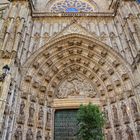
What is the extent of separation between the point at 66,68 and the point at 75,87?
1.24 metres

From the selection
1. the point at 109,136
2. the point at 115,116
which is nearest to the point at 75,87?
the point at 115,116

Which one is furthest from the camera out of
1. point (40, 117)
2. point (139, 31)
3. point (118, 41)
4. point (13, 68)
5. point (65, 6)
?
point (65, 6)

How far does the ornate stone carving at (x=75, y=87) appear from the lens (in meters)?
9.77

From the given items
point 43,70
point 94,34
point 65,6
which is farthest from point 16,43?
point 65,6

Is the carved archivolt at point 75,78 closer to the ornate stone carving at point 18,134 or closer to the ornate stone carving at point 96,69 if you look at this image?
the ornate stone carving at point 96,69

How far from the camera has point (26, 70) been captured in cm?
875

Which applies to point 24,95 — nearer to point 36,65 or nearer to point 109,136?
point 36,65

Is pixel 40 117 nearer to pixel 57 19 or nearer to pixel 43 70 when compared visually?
pixel 43 70

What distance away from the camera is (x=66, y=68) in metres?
10.5

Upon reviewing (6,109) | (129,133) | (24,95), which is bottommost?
(129,133)

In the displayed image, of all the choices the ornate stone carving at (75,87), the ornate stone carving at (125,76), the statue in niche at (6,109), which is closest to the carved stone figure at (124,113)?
the ornate stone carving at (125,76)

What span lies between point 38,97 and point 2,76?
2.44 meters

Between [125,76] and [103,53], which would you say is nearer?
[125,76]

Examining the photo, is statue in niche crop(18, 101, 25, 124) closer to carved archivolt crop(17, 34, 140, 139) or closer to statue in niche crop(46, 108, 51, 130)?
carved archivolt crop(17, 34, 140, 139)
